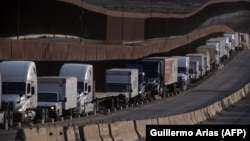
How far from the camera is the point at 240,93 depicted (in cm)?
8319

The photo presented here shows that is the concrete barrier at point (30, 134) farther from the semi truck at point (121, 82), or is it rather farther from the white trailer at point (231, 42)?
the white trailer at point (231, 42)

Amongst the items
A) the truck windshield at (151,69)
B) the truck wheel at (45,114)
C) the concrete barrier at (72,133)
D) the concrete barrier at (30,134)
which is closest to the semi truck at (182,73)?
the truck windshield at (151,69)

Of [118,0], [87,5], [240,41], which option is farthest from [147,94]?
[118,0]

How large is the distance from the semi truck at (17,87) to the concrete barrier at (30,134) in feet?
67.6

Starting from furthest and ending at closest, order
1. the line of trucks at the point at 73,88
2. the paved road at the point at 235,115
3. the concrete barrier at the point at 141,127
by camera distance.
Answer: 1. the paved road at the point at 235,115
2. the line of trucks at the point at 73,88
3. the concrete barrier at the point at 141,127

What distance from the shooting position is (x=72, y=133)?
2686 cm

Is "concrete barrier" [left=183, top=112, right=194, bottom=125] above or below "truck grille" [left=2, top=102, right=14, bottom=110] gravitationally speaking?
below

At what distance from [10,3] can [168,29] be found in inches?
3194

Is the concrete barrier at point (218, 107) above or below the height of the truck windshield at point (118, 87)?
below

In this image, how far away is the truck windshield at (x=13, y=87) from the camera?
1822 inches

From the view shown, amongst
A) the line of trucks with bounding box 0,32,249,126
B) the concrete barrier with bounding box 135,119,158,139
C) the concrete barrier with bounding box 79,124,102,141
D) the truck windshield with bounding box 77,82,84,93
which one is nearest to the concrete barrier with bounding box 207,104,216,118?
the line of trucks with bounding box 0,32,249,126

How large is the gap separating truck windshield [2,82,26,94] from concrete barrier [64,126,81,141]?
62.8ft

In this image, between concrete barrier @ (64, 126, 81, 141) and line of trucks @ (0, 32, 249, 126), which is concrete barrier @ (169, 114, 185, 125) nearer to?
line of trucks @ (0, 32, 249, 126)

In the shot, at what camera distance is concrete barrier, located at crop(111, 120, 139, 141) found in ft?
105
